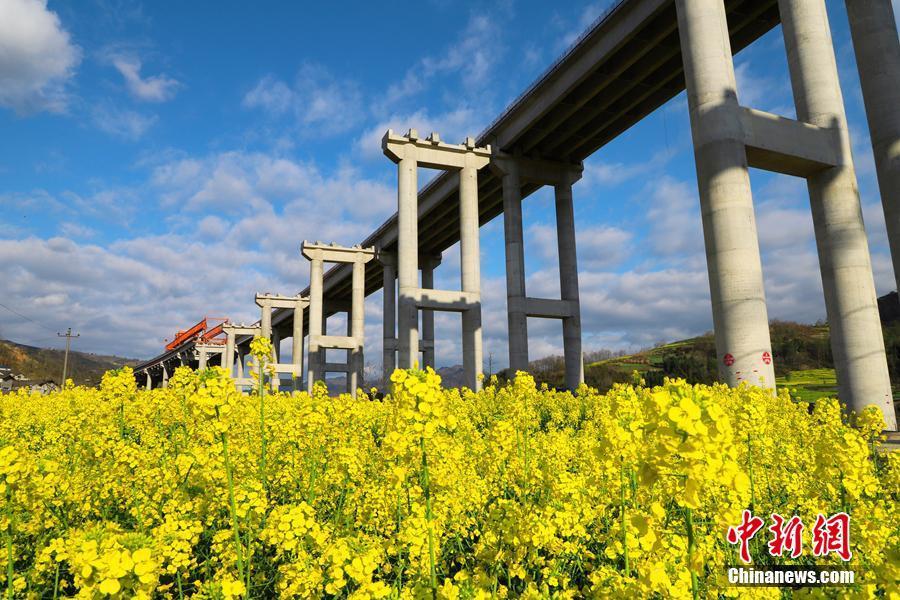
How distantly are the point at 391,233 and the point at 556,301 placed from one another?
21.6m

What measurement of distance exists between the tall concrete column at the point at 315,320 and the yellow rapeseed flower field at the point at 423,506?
4572 cm

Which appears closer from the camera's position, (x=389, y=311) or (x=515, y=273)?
(x=515, y=273)

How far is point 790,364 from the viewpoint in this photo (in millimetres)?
40875

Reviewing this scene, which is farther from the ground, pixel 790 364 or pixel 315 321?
pixel 315 321

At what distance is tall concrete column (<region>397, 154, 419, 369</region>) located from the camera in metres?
33.8

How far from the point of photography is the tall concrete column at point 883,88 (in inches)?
761

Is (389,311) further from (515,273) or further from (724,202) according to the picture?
(724,202)

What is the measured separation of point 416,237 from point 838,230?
76.0 ft

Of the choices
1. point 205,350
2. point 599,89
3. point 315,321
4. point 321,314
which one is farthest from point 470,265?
point 205,350

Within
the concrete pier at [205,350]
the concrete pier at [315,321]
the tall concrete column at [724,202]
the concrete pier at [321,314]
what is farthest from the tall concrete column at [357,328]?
the concrete pier at [205,350]

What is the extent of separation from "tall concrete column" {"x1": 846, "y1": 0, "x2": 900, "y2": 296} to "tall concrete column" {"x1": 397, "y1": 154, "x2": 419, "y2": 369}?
24106 millimetres

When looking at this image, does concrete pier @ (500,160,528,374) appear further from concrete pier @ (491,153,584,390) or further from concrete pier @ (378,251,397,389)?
concrete pier @ (378,251,397,389)
